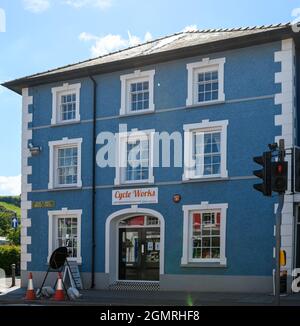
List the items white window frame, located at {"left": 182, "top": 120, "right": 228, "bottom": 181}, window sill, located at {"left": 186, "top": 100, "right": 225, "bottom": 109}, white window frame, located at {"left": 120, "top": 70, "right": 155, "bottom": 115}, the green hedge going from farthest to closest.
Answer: the green hedge → white window frame, located at {"left": 120, "top": 70, "right": 155, "bottom": 115} → window sill, located at {"left": 186, "top": 100, "right": 225, "bottom": 109} → white window frame, located at {"left": 182, "top": 120, "right": 228, "bottom": 181}

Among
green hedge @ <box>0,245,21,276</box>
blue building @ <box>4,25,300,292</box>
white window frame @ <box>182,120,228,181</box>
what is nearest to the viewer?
blue building @ <box>4,25,300,292</box>

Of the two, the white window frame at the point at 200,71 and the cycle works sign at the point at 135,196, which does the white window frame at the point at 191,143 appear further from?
the cycle works sign at the point at 135,196

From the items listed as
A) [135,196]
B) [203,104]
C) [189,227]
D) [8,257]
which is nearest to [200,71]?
[203,104]

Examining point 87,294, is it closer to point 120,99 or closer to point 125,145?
point 125,145

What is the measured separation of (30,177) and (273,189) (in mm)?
14961

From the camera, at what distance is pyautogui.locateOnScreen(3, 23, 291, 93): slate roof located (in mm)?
21547

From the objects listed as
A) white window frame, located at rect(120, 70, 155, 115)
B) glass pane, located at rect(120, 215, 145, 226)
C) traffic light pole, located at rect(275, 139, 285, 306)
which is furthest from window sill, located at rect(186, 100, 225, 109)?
traffic light pole, located at rect(275, 139, 285, 306)

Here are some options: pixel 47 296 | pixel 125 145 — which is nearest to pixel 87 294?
pixel 47 296

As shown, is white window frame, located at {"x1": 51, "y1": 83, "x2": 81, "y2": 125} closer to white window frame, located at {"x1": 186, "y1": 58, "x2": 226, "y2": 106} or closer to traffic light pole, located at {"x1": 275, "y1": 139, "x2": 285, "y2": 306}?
white window frame, located at {"x1": 186, "y1": 58, "x2": 226, "y2": 106}

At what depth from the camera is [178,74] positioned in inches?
890

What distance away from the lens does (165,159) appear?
73.6 feet

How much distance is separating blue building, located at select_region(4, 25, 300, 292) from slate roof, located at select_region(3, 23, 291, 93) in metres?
0.09

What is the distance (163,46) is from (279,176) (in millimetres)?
12782

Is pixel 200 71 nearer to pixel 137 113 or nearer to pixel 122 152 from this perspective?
pixel 137 113
